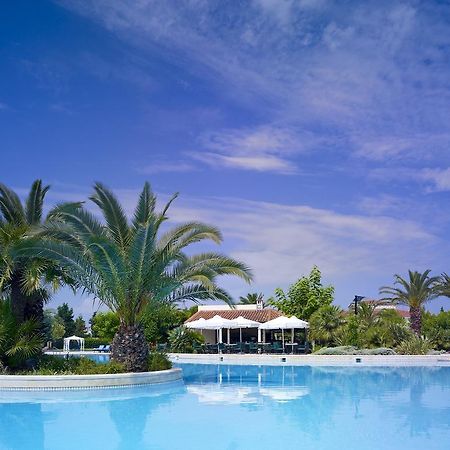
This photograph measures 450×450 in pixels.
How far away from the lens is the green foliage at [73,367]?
1753cm

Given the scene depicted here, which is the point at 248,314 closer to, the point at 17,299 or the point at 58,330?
the point at 58,330

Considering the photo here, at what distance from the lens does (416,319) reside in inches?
1368

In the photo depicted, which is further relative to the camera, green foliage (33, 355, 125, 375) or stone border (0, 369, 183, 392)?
green foliage (33, 355, 125, 375)

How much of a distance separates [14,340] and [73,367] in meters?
1.94

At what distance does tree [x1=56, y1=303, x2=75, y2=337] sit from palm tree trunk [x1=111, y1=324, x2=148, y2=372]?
4393cm

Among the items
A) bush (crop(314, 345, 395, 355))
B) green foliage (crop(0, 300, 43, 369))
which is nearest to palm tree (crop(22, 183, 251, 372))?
green foliage (crop(0, 300, 43, 369))

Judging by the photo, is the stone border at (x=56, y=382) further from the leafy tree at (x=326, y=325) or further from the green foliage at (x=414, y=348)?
the leafy tree at (x=326, y=325)

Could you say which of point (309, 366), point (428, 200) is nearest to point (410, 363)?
point (309, 366)

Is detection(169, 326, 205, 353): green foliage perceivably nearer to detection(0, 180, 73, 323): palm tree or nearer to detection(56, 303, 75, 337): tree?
detection(0, 180, 73, 323): palm tree

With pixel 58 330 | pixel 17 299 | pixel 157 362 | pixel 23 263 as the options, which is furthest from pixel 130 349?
pixel 58 330

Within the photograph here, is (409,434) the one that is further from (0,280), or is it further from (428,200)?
(428,200)

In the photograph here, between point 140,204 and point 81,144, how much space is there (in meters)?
4.55

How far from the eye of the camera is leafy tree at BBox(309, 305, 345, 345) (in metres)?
31.1

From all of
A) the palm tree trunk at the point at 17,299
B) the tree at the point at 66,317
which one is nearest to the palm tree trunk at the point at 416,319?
the palm tree trunk at the point at 17,299
